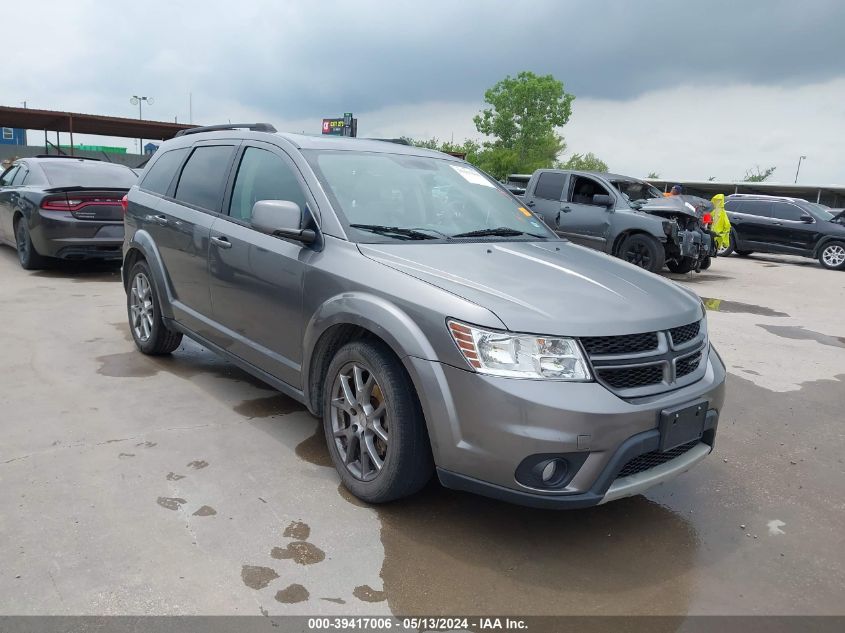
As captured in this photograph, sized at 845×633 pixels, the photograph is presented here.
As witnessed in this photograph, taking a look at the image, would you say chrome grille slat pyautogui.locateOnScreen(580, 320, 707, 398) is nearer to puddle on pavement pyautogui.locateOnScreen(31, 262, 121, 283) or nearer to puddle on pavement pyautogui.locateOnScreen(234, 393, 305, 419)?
puddle on pavement pyautogui.locateOnScreen(234, 393, 305, 419)

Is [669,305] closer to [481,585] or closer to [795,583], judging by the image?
[795,583]

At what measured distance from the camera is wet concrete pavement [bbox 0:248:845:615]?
8.50 feet

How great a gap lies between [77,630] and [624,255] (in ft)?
35.2

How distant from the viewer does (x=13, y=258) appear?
34.5 ft

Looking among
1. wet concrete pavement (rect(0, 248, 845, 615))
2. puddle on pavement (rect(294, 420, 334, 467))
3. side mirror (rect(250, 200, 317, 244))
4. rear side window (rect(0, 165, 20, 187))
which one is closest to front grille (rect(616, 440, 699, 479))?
wet concrete pavement (rect(0, 248, 845, 615))

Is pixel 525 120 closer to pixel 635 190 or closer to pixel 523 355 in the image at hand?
pixel 635 190

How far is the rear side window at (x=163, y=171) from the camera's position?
514 centimetres

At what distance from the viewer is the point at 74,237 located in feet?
28.3

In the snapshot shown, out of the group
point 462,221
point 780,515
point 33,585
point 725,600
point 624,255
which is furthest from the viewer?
point 624,255

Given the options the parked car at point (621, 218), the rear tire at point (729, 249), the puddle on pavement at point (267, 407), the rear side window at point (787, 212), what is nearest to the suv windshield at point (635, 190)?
the parked car at point (621, 218)

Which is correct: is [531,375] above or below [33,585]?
above

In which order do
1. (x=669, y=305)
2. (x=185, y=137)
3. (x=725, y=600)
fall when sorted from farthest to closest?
(x=185, y=137) < (x=669, y=305) < (x=725, y=600)

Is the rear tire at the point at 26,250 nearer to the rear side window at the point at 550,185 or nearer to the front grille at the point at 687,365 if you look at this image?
the rear side window at the point at 550,185

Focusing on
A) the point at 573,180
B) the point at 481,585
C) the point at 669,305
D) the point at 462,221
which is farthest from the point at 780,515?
the point at 573,180
